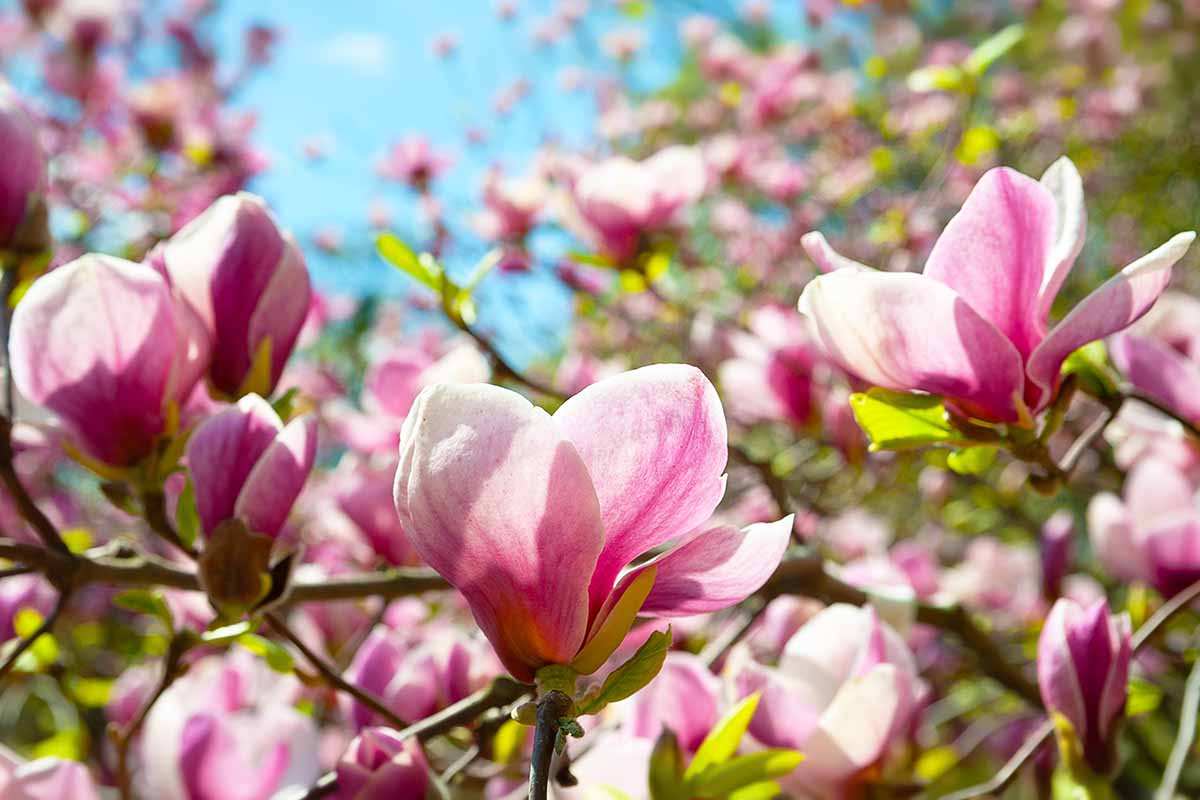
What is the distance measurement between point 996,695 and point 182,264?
1254mm

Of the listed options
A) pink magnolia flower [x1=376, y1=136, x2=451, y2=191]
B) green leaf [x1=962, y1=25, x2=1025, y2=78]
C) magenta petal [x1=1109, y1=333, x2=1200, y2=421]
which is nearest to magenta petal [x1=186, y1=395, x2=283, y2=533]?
magenta petal [x1=1109, y1=333, x2=1200, y2=421]

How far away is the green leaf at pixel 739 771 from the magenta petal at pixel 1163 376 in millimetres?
349

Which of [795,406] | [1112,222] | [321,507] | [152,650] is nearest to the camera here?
[795,406]

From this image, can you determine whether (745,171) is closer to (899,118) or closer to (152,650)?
(899,118)

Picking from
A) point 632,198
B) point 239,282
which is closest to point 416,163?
point 632,198

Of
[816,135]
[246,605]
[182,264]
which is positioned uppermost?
[182,264]

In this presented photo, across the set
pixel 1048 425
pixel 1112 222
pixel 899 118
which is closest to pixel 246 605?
pixel 1048 425

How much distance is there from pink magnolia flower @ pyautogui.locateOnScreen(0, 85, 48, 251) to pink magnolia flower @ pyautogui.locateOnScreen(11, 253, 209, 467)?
0.50 feet

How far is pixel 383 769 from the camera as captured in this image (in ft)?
1.49

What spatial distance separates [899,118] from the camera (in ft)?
9.89

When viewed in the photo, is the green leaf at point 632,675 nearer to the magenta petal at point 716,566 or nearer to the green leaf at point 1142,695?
the magenta petal at point 716,566

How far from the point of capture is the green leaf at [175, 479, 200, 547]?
555 millimetres

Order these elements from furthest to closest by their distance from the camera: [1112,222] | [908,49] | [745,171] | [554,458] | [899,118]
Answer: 1. [908,49]
2. [1112,222]
3. [899,118]
4. [745,171]
5. [554,458]

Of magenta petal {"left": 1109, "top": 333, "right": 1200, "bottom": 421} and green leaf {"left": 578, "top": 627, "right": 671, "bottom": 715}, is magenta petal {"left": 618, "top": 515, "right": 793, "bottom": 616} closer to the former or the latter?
green leaf {"left": 578, "top": 627, "right": 671, "bottom": 715}
